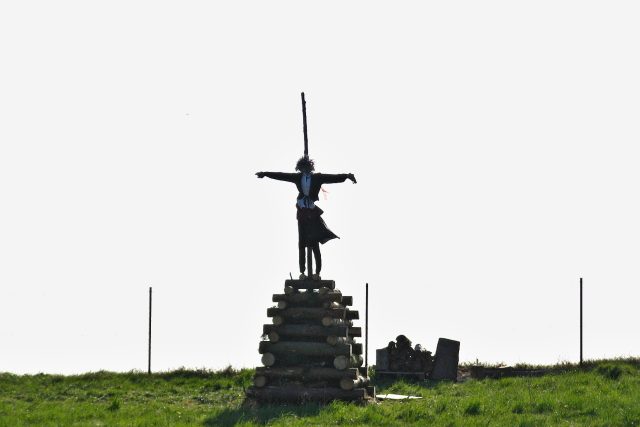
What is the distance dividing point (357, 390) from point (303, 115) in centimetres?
565


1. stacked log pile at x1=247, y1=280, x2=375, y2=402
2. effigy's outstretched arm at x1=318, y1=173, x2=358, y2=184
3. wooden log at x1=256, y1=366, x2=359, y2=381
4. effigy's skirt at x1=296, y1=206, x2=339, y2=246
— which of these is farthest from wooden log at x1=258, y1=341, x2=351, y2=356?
effigy's outstretched arm at x1=318, y1=173, x2=358, y2=184

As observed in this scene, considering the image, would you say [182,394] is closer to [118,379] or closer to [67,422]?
[118,379]

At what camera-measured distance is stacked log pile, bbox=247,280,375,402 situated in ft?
67.2

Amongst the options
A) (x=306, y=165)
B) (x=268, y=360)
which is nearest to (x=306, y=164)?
(x=306, y=165)

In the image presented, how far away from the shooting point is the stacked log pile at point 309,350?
20.5m

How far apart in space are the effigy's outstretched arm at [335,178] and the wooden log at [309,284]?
6.55ft

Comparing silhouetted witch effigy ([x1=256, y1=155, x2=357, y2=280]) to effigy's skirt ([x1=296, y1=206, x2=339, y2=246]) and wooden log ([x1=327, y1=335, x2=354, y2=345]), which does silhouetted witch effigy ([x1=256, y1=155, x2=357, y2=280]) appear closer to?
effigy's skirt ([x1=296, y1=206, x2=339, y2=246])

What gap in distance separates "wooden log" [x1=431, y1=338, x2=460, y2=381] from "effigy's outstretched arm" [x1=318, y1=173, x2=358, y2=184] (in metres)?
6.02

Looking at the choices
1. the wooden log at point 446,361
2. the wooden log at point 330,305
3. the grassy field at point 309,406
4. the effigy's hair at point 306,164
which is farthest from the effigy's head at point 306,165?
the wooden log at point 446,361

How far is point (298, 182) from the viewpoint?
2172 centimetres

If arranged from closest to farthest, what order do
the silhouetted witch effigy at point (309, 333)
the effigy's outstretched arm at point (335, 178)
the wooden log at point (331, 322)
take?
1. the silhouetted witch effigy at point (309, 333)
2. the wooden log at point (331, 322)
3. the effigy's outstretched arm at point (335, 178)

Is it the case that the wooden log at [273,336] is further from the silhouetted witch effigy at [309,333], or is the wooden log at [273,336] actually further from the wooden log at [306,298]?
the wooden log at [306,298]

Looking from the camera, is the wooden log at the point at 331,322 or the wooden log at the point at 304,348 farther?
the wooden log at the point at 331,322

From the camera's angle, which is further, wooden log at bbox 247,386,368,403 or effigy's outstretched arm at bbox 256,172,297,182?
effigy's outstretched arm at bbox 256,172,297,182
